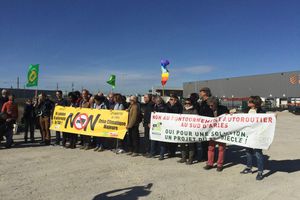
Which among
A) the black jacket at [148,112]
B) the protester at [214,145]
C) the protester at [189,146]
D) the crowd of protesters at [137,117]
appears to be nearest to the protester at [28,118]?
the crowd of protesters at [137,117]

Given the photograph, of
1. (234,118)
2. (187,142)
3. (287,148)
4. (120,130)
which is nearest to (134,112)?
(120,130)

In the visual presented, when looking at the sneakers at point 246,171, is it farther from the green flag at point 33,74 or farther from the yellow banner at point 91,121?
the green flag at point 33,74

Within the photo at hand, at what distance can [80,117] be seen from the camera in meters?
10.1

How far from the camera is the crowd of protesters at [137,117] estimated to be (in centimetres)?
759

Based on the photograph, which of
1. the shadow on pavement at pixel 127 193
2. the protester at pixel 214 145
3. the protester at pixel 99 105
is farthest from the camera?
the protester at pixel 99 105

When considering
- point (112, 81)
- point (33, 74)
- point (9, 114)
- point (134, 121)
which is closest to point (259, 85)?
point (112, 81)

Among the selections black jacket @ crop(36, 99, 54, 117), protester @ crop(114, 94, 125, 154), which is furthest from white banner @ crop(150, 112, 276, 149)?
black jacket @ crop(36, 99, 54, 117)

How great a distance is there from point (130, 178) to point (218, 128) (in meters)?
2.57

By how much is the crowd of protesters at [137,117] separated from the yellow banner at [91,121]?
0.84 ft

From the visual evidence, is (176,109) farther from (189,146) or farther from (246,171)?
(246,171)

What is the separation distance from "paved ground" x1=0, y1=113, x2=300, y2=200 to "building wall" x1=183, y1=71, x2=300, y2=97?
64.0 meters

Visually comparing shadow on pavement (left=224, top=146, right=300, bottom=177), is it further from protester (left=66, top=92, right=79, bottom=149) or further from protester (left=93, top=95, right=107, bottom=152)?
protester (left=66, top=92, right=79, bottom=149)

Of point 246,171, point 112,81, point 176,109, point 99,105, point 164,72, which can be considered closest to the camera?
point 246,171

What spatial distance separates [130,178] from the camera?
6.53m
